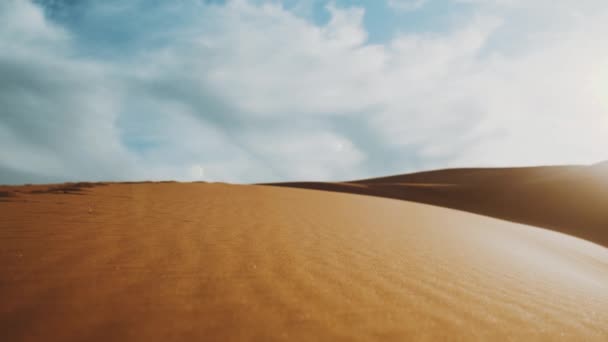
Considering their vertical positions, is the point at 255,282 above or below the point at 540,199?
below

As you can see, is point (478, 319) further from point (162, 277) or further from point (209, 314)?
point (162, 277)

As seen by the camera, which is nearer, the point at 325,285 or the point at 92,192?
the point at 325,285

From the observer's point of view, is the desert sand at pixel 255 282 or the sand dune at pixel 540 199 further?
the sand dune at pixel 540 199

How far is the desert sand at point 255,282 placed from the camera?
7.68 ft

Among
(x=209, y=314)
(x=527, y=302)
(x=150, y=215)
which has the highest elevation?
(x=150, y=215)

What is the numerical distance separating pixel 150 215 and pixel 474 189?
26.9 meters

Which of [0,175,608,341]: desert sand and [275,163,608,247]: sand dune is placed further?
[275,163,608,247]: sand dune

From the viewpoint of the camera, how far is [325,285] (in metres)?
3.24

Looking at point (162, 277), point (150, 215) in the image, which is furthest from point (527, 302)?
point (150, 215)

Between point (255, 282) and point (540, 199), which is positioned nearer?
point (255, 282)

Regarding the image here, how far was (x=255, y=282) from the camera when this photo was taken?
3.12 m

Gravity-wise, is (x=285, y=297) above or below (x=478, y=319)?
above

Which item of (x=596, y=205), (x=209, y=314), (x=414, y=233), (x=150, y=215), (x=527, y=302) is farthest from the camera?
(x=596, y=205)

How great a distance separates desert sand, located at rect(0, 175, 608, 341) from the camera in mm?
2340
